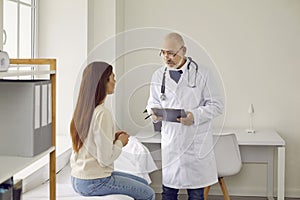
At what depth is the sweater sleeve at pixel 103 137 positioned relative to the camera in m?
2.32

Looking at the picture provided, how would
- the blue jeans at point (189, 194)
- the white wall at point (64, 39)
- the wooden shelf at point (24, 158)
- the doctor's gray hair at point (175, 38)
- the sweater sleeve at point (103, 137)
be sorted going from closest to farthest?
the wooden shelf at point (24, 158) → the sweater sleeve at point (103, 137) → the doctor's gray hair at point (175, 38) → the blue jeans at point (189, 194) → the white wall at point (64, 39)

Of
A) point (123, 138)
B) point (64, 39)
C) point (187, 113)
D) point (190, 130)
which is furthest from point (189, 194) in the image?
point (64, 39)

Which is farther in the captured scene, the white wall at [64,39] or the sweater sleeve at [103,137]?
the white wall at [64,39]

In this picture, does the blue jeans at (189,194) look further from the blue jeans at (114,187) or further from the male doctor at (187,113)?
the blue jeans at (114,187)

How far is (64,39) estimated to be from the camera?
3.70m

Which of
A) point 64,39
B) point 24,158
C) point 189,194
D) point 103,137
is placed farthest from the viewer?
point 64,39

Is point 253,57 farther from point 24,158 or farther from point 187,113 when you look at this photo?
point 24,158

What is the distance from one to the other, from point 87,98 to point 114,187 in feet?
1.56

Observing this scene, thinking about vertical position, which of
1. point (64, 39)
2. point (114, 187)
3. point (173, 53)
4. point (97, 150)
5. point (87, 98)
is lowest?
point (114, 187)

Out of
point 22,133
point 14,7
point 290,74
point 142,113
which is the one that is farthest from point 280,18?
point 22,133

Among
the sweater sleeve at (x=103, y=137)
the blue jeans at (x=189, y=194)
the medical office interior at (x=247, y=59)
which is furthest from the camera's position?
the medical office interior at (x=247, y=59)

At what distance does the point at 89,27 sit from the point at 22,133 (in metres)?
1.98

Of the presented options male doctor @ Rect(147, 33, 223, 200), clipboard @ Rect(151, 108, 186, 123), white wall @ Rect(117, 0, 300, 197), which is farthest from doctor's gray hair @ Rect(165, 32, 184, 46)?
white wall @ Rect(117, 0, 300, 197)

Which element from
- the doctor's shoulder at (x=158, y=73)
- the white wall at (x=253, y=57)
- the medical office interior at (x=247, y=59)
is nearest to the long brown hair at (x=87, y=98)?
the doctor's shoulder at (x=158, y=73)
